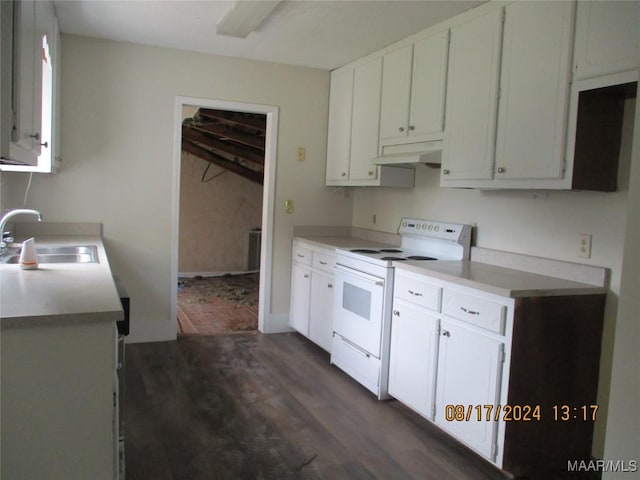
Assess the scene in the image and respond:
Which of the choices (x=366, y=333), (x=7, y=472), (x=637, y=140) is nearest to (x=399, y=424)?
(x=366, y=333)

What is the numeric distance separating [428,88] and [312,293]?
190cm

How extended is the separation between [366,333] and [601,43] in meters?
2.12

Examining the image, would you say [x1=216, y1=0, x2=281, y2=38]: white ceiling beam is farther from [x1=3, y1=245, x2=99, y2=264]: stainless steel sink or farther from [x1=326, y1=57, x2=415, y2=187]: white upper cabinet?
[x1=3, y1=245, x2=99, y2=264]: stainless steel sink

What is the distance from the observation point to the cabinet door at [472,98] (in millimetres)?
2850

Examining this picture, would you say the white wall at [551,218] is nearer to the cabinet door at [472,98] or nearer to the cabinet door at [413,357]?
the cabinet door at [472,98]

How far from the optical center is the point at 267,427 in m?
2.87

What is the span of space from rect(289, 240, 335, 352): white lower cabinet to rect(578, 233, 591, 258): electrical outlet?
1850 millimetres

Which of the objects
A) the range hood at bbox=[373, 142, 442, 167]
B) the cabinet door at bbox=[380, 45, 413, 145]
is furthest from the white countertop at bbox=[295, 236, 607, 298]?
the cabinet door at bbox=[380, 45, 413, 145]

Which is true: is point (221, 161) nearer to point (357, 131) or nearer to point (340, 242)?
point (357, 131)

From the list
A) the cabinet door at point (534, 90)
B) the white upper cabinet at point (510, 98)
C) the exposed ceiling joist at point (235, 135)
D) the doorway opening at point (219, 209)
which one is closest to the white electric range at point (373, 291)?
the white upper cabinet at point (510, 98)

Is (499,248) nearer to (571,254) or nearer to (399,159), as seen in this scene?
(571,254)

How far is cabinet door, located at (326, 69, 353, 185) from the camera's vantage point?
4473 mm

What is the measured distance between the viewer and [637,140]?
106 cm

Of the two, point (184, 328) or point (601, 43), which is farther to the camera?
point (184, 328)
